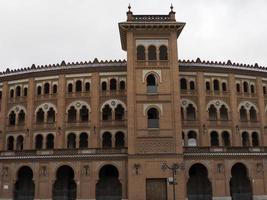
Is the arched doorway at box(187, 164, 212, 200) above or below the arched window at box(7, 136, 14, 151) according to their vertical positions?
below

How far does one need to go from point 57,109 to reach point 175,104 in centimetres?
1737

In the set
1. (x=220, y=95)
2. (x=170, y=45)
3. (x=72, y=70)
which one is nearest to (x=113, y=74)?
(x=72, y=70)

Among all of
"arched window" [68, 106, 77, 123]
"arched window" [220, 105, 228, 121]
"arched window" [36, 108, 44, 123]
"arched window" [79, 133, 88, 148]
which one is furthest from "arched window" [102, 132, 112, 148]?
"arched window" [220, 105, 228, 121]

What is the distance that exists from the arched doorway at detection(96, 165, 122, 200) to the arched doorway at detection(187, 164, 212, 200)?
8.75 meters

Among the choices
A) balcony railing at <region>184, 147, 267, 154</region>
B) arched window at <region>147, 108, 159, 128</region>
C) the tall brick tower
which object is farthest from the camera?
balcony railing at <region>184, 147, 267, 154</region>

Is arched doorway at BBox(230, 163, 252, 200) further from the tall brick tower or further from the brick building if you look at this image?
the tall brick tower

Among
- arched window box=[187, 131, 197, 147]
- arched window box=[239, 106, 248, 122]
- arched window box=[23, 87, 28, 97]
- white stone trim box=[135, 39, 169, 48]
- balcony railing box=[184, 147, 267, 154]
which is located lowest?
balcony railing box=[184, 147, 267, 154]

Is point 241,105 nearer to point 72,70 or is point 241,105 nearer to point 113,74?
point 113,74

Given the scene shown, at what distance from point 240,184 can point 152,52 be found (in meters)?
19.7

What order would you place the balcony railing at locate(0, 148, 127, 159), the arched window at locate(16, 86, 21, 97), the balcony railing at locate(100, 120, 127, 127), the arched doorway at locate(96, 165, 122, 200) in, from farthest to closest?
the arched window at locate(16, 86, 21, 97) < the balcony railing at locate(100, 120, 127, 127) < the arched doorway at locate(96, 165, 122, 200) < the balcony railing at locate(0, 148, 127, 159)

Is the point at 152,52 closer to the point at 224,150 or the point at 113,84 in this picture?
the point at 113,84

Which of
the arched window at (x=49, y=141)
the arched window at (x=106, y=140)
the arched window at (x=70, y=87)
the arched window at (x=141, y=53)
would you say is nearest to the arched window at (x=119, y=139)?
the arched window at (x=106, y=140)

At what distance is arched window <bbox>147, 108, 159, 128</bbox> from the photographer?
46375mm

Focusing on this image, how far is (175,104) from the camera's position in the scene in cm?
4681
